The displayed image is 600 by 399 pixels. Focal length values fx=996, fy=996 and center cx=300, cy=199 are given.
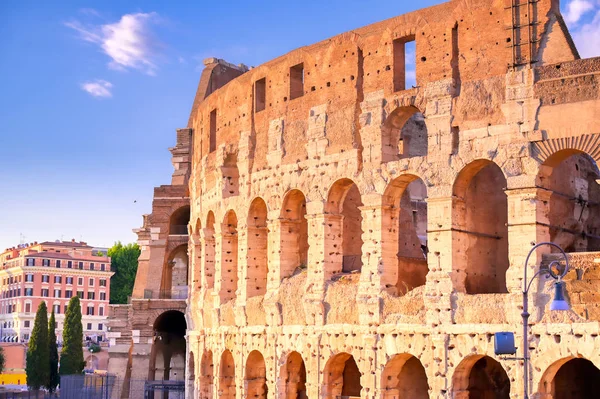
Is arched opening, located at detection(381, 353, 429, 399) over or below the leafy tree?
over

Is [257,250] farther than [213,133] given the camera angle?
No

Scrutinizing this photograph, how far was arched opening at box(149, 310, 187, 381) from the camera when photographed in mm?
35625

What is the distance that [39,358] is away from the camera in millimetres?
42469

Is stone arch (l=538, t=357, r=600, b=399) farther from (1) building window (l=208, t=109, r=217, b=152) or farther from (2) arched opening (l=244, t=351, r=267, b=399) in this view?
(1) building window (l=208, t=109, r=217, b=152)

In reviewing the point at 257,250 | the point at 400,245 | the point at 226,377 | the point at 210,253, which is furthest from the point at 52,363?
the point at 400,245

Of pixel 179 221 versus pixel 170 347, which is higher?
pixel 179 221

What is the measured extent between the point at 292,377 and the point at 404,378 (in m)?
3.39

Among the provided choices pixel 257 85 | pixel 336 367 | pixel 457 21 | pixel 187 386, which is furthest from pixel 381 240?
pixel 187 386

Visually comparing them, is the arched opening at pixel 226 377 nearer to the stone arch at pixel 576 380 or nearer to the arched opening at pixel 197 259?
the arched opening at pixel 197 259

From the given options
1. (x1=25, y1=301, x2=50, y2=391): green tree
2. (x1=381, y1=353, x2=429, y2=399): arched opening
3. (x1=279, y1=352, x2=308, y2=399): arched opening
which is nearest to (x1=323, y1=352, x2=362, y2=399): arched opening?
(x1=279, y1=352, x2=308, y2=399): arched opening

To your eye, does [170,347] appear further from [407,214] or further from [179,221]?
[407,214]

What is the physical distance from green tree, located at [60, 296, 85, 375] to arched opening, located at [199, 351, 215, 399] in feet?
48.7

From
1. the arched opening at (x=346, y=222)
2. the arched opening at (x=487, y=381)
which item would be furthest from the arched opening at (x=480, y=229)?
the arched opening at (x=346, y=222)

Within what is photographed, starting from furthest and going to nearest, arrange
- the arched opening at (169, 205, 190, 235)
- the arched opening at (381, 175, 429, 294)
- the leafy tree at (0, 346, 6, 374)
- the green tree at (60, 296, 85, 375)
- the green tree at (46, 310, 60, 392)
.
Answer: the leafy tree at (0, 346, 6, 374)
the green tree at (46, 310, 60, 392)
the green tree at (60, 296, 85, 375)
the arched opening at (169, 205, 190, 235)
the arched opening at (381, 175, 429, 294)
